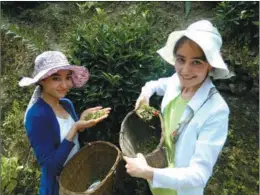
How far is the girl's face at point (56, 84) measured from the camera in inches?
106

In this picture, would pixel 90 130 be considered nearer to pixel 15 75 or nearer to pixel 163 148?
pixel 163 148

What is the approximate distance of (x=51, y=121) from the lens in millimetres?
2658

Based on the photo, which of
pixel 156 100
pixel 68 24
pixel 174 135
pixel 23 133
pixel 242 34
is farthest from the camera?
pixel 68 24

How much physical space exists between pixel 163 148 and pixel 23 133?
230 cm

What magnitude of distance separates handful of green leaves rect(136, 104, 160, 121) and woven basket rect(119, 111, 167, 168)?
0.05m

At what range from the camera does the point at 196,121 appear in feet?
7.65

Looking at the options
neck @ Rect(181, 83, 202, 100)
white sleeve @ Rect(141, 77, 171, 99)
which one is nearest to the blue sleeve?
white sleeve @ Rect(141, 77, 171, 99)

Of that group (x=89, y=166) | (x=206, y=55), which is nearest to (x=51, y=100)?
(x=89, y=166)

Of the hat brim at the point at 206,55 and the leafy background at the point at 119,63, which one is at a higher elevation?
the hat brim at the point at 206,55

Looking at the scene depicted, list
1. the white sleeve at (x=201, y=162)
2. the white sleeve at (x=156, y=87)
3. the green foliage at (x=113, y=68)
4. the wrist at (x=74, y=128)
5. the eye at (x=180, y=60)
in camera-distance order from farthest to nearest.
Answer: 1. the green foliage at (x=113, y=68)
2. the white sleeve at (x=156, y=87)
3. the wrist at (x=74, y=128)
4. the eye at (x=180, y=60)
5. the white sleeve at (x=201, y=162)

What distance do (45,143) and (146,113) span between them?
0.69 metres

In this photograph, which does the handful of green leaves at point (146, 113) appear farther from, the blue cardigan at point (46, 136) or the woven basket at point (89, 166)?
the blue cardigan at point (46, 136)

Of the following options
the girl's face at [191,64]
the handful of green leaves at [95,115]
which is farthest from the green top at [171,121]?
the handful of green leaves at [95,115]

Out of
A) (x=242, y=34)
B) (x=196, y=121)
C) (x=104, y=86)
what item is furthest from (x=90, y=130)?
(x=242, y=34)
